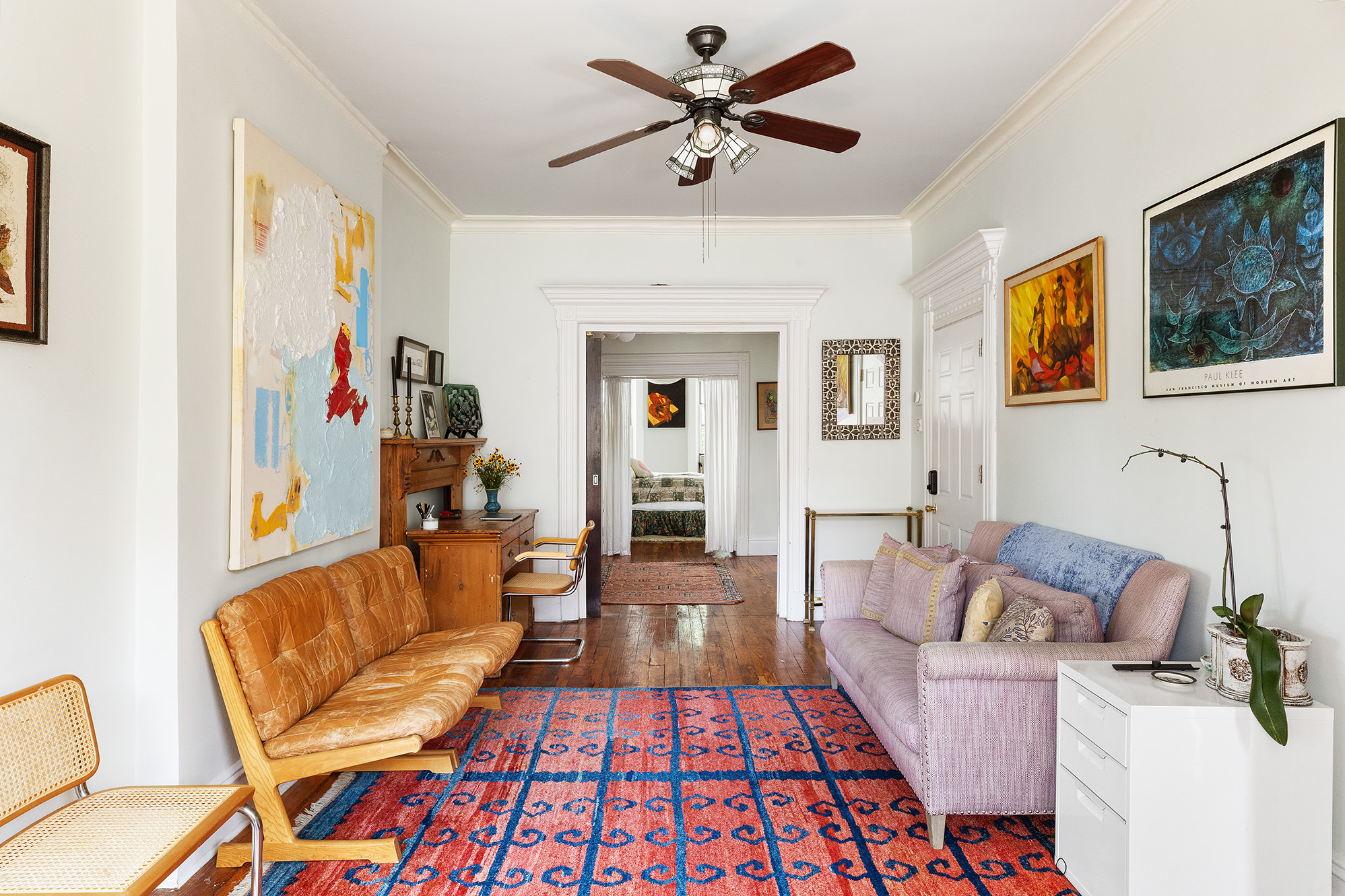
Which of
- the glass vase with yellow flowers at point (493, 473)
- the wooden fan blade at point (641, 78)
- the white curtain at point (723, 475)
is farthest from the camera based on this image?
the white curtain at point (723, 475)

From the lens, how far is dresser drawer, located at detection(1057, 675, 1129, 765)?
74.5 inches

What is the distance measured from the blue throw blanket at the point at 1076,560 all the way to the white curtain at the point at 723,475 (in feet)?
16.4

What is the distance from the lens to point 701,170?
10.5ft

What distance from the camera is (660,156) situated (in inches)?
161

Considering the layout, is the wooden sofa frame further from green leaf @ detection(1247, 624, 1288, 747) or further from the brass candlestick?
green leaf @ detection(1247, 624, 1288, 747)

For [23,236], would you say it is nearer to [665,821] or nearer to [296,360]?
[296,360]

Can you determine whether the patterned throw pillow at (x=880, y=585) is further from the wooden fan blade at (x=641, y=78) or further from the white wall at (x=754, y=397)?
the white wall at (x=754, y=397)

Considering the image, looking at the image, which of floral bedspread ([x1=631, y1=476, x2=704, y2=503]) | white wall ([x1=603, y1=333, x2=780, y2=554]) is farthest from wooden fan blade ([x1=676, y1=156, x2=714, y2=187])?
floral bedspread ([x1=631, y1=476, x2=704, y2=503])

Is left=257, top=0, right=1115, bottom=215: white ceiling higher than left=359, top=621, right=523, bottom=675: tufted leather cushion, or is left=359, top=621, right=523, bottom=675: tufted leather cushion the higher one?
left=257, top=0, right=1115, bottom=215: white ceiling

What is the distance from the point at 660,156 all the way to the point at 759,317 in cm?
163

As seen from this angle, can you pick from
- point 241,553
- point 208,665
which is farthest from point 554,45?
point 208,665

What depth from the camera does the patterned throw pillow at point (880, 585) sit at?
3.54 m

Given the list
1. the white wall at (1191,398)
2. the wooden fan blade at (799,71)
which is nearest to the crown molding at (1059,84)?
the white wall at (1191,398)

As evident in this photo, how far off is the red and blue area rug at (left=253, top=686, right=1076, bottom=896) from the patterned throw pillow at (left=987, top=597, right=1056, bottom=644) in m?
0.65
